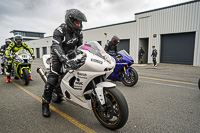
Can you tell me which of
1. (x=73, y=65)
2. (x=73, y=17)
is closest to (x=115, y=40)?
(x=73, y=17)

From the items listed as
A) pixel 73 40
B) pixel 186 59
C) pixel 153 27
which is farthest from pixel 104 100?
pixel 153 27

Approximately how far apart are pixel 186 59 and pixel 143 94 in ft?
38.0

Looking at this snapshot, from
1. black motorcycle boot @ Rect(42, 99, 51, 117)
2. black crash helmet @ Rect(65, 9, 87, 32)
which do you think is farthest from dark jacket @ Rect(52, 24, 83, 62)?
black motorcycle boot @ Rect(42, 99, 51, 117)

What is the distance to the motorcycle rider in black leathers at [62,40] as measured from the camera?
260 centimetres

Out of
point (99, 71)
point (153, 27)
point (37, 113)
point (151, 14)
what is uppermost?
point (151, 14)

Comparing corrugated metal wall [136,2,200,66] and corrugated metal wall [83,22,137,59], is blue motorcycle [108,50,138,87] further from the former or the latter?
corrugated metal wall [83,22,137,59]

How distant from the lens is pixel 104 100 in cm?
224

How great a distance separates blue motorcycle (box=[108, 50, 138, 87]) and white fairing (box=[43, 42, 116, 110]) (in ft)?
9.65

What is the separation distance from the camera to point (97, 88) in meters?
2.25

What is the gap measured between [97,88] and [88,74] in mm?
283

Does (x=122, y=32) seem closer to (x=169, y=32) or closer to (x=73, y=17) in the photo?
(x=169, y=32)

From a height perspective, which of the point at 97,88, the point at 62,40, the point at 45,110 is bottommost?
the point at 45,110

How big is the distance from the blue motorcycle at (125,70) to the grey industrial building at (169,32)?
35.1ft

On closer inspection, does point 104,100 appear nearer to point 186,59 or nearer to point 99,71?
point 99,71
